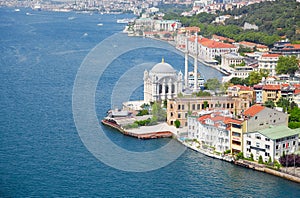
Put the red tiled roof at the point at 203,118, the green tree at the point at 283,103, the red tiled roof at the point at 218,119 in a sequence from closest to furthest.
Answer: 1. the red tiled roof at the point at 218,119
2. the red tiled roof at the point at 203,118
3. the green tree at the point at 283,103

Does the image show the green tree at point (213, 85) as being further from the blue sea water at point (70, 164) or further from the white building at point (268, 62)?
the white building at point (268, 62)

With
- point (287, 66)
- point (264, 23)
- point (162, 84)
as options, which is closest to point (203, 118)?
point (162, 84)

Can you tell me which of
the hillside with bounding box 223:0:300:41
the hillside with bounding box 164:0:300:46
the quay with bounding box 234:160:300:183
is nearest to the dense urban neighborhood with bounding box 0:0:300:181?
the quay with bounding box 234:160:300:183

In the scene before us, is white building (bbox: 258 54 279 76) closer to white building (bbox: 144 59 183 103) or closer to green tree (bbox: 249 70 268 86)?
green tree (bbox: 249 70 268 86)

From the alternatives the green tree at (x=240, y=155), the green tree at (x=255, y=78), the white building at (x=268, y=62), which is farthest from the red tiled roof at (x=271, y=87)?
the white building at (x=268, y=62)

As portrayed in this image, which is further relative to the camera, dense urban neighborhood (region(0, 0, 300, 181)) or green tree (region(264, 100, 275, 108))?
green tree (region(264, 100, 275, 108))

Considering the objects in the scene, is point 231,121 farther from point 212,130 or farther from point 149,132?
point 149,132
